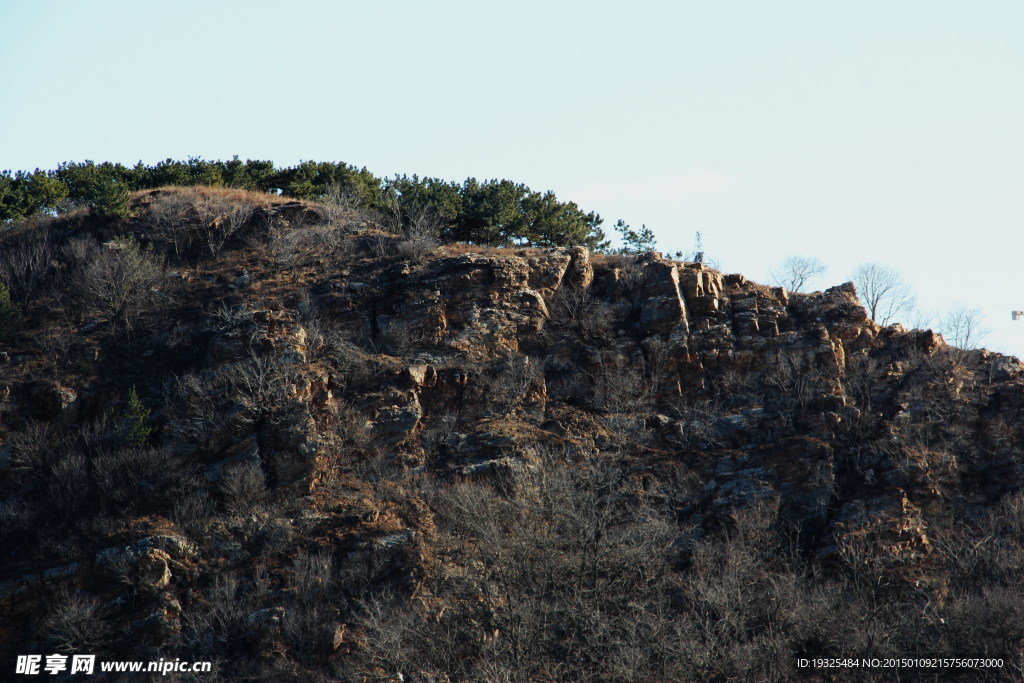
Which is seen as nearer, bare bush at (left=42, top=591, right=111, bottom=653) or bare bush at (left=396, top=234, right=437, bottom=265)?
bare bush at (left=42, top=591, right=111, bottom=653)

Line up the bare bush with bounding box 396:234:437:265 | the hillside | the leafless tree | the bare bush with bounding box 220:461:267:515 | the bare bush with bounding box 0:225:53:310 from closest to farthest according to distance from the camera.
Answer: the hillside → the bare bush with bounding box 220:461:267:515 → the leafless tree → the bare bush with bounding box 0:225:53:310 → the bare bush with bounding box 396:234:437:265

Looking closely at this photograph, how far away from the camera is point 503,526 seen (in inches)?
1303

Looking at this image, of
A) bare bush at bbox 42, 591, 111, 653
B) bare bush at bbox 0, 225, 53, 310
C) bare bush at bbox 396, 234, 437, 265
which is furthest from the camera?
bare bush at bbox 396, 234, 437, 265

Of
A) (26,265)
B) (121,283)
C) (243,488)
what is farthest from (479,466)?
(26,265)

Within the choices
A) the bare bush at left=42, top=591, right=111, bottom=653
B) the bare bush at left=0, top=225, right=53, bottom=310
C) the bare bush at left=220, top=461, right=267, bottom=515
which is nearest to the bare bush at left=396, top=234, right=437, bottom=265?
the bare bush at left=220, top=461, right=267, bottom=515

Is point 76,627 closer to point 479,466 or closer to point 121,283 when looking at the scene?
point 479,466

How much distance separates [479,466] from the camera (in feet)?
116

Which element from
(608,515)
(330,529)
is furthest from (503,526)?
(330,529)

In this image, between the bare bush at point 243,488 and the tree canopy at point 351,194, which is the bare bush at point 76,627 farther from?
the tree canopy at point 351,194

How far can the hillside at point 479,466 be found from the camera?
2984 centimetres

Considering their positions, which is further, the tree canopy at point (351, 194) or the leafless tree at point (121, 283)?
the tree canopy at point (351, 194)

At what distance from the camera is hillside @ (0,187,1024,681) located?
1175 inches

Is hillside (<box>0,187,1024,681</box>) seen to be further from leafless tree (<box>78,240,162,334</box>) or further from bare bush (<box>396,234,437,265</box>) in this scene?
bare bush (<box>396,234,437,265</box>)

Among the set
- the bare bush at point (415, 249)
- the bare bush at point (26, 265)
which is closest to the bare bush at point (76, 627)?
the bare bush at point (26, 265)
